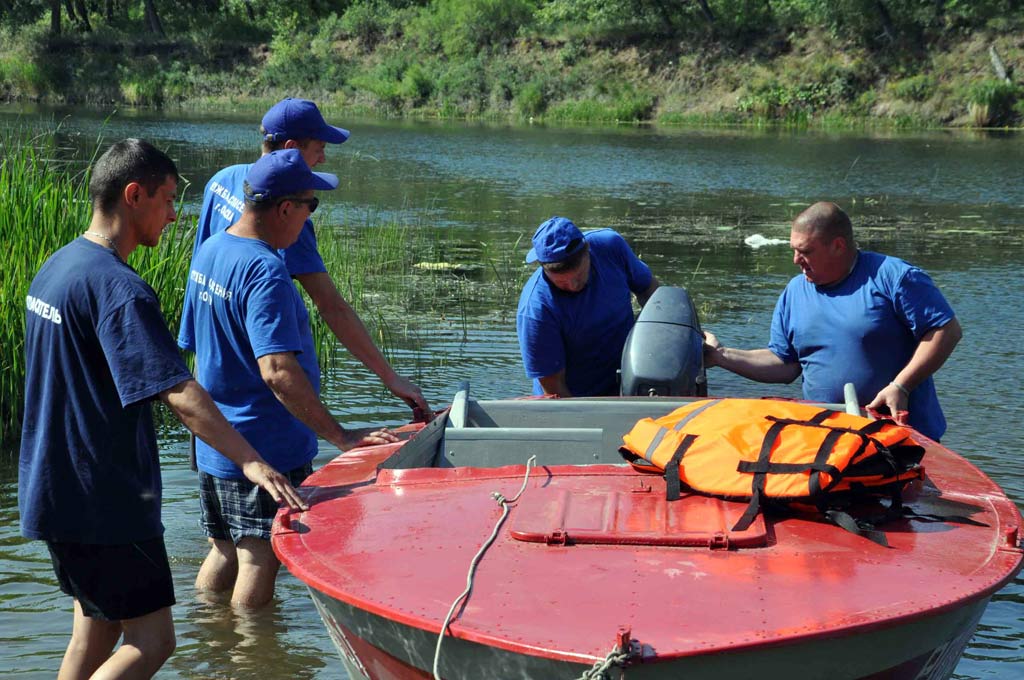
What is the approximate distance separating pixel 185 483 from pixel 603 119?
119ft

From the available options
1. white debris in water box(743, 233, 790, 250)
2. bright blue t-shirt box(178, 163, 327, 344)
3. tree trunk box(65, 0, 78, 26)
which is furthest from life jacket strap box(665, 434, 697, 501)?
tree trunk box(65, 0, 78, 26)

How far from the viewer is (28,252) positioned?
6871mm

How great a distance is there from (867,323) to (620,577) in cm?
248

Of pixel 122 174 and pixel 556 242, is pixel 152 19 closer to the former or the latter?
pixel 556 242

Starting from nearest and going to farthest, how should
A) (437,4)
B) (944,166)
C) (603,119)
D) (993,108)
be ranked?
(944,166) < (993,108) < (603,119) < (437,4)

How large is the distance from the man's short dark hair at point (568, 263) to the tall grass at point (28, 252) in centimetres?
293

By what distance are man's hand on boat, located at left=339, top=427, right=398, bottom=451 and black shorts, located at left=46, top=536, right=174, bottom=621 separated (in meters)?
1.01

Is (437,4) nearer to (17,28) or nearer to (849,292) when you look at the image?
(17,28)

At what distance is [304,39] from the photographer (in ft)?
178

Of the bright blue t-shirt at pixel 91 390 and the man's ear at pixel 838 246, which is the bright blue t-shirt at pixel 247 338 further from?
the man's ear at pixel 838 246

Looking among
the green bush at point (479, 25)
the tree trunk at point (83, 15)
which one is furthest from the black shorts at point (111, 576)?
the tree trunk at point (83, 15)

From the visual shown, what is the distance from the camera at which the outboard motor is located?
5402 millimetres

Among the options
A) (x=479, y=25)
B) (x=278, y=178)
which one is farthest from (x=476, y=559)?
(x=479, y=25)

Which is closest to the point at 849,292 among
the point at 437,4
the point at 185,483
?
the point at 185,483
